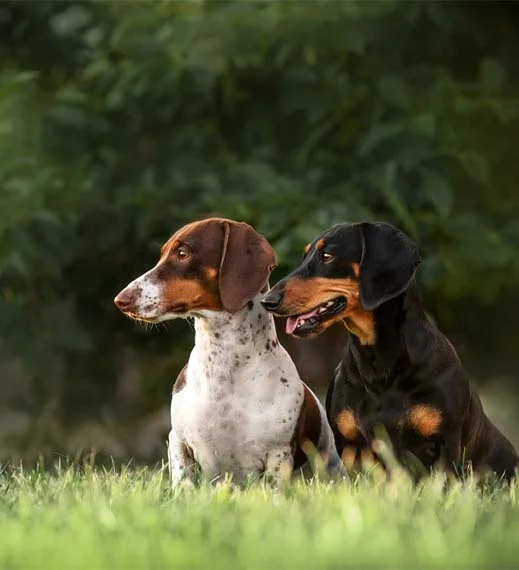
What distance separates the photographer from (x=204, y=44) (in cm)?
864

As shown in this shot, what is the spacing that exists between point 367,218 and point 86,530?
4.32 metres

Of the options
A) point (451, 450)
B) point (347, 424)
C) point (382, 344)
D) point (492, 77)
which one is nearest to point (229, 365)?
point (347, 424)

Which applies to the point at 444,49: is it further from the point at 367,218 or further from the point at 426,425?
the point at 426,425

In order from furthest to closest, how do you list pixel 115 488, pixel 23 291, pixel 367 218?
pixel 23 291
pixel 367 218
pixel 115 488

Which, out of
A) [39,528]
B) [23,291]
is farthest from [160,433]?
[39,528]

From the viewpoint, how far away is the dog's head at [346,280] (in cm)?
556

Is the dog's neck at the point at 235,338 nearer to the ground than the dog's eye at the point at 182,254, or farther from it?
nearer to the ground

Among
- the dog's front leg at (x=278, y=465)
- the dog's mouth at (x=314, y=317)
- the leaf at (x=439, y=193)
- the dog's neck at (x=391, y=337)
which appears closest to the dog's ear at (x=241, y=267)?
the dog's mouth at (x=314, y=317)

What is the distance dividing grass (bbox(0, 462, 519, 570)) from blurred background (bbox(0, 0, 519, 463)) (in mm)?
3231

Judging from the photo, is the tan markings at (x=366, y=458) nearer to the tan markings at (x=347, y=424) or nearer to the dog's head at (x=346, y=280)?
the tan markings at (x=347, y=424)

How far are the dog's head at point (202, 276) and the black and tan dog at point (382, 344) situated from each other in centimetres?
18

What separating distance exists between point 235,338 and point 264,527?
67.1 inches

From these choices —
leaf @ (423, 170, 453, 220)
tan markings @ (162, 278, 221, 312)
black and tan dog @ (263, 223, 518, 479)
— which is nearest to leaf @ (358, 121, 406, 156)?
leaf @ (423, 170, 453, 220)

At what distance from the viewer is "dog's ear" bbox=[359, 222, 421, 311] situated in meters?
5.60
